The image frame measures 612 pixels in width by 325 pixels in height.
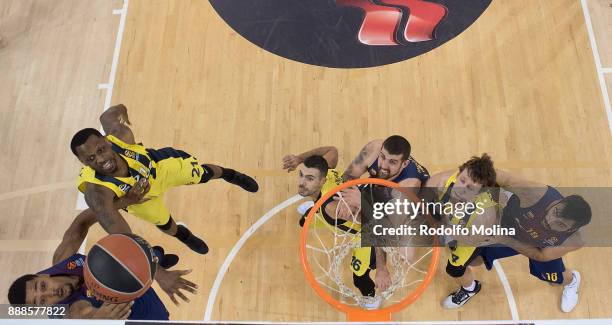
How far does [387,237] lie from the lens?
4504 mm

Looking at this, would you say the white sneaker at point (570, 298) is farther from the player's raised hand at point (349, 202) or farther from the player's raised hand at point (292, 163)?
the player's raised hand at point (292, 163)

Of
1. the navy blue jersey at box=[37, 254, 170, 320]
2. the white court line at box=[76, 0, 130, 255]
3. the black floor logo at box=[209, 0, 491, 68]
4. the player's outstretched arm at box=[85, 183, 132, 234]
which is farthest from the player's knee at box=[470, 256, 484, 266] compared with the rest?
the white court line at box=[76, 0, 130, 255]

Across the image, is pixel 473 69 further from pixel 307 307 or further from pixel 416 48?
pixel 307 307

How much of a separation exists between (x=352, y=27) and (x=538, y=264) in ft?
10.0

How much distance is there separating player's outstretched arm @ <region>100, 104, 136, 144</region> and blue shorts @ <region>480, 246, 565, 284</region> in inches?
128

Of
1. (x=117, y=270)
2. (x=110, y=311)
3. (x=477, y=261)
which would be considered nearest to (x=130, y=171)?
(x=117, y=270)

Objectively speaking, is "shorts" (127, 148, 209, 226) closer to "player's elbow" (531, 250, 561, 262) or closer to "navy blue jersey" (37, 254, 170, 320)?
"navy blue jersey" (37, 254, 170, 320)

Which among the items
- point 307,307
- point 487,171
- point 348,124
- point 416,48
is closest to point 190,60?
point 348,124

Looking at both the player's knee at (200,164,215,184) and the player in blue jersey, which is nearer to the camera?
the player in blue jersey

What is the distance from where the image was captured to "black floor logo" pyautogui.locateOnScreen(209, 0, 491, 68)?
5980 millimetres

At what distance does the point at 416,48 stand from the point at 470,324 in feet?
10.7

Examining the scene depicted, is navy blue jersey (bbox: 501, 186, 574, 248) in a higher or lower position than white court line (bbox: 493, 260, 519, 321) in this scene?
higher

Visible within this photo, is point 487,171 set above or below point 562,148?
below

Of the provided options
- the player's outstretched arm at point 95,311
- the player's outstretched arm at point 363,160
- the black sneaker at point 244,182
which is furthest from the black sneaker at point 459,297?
the player's outstretched arm at point 95,311
